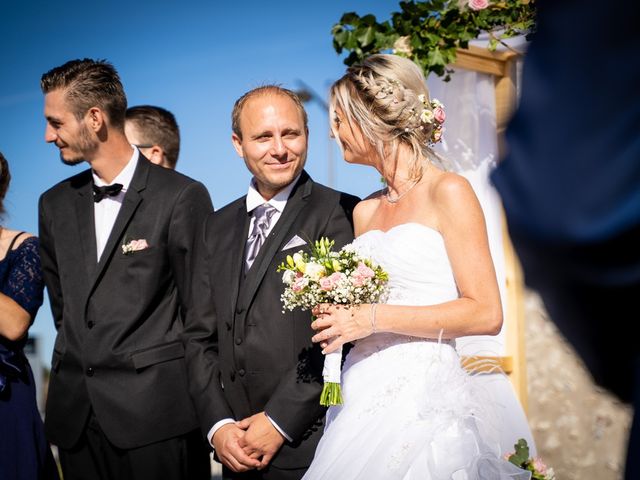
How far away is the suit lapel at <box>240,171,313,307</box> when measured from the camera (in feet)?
11.9

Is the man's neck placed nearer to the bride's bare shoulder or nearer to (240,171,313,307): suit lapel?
(240,171,313,307): suit lapel

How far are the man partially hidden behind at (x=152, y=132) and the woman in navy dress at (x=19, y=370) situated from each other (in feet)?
3.94

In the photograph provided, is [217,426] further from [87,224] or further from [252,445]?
[87,224]

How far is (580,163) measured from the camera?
0.84 metres

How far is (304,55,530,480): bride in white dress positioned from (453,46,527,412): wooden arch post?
108 inches

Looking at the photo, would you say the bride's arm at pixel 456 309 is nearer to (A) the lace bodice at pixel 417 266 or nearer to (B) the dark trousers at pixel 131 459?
(A) the lace bodice at pixel 417 266

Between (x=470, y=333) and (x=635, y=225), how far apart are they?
2223mm

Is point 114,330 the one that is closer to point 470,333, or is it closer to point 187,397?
point 187,397

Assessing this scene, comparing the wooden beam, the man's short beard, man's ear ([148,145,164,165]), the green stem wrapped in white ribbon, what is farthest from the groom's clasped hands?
the wooden beam

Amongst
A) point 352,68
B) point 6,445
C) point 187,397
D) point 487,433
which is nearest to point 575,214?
point 487,433

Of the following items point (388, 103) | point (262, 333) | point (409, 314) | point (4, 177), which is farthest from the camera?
point (4, 177)

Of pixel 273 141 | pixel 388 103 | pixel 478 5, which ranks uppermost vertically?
pixel 478 5

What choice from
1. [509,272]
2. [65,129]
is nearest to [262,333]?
[65,129]

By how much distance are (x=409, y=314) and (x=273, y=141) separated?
4.28ft
